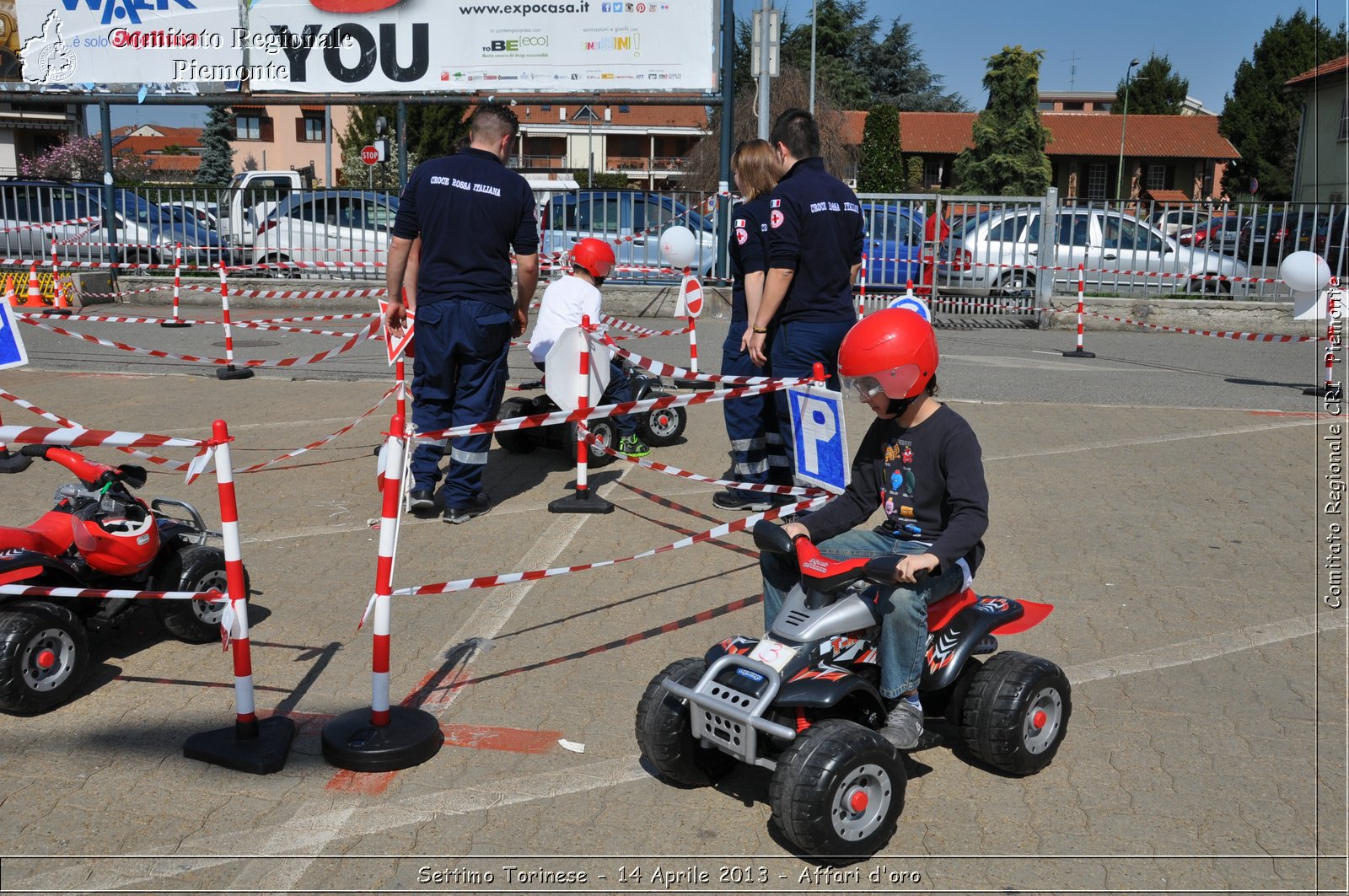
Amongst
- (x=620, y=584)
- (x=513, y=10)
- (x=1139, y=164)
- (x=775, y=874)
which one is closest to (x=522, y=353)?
(x=513, y=10)

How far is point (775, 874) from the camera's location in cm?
338

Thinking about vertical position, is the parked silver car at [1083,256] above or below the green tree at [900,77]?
below

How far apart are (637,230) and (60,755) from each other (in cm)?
1518

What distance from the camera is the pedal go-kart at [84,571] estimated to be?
4.22 metres

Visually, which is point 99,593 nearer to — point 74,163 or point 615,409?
point 615,409

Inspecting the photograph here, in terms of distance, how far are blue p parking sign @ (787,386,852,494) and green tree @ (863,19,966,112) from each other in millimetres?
67161

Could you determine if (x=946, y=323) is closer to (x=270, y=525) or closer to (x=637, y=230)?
(x=637, y=230)

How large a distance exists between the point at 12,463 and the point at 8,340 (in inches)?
34.9

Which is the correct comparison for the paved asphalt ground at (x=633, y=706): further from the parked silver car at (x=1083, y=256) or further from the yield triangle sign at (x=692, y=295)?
the parked silver car at (x=1083, y=256)

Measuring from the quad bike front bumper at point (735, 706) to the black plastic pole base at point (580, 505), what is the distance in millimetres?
3487

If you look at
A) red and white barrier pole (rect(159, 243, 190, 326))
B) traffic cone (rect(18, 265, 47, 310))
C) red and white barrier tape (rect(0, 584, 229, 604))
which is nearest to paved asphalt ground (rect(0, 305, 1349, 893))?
red and white barrier tape (rect(0, 584, 229, 604))

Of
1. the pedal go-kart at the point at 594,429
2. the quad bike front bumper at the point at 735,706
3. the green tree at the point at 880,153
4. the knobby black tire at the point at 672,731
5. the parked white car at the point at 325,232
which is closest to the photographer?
the quad bike front bumper at the point at 735,706

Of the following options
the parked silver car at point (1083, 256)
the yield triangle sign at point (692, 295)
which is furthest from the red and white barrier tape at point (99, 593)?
the parked silver car at point (1083, 256)

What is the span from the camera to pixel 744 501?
7258 millimetres
